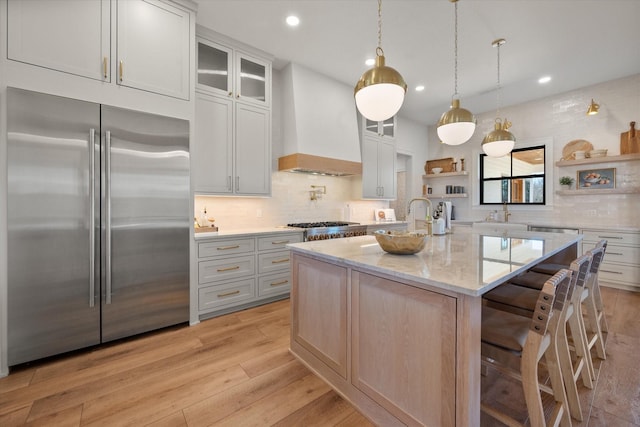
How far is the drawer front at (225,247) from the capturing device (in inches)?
109

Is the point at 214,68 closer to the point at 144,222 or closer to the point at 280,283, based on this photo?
the point at 144,222

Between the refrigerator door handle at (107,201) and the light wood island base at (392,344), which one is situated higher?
the refrigerator door handle at (107,201)

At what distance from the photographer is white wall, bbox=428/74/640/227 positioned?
3.99 m

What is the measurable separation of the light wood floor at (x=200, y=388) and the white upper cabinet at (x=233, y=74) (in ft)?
8.67

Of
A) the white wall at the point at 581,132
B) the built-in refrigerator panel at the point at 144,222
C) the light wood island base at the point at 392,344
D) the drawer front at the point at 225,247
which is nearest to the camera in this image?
the light wood island base at the point at 392,344

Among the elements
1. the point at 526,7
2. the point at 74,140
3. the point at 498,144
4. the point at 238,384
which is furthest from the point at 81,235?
the point at 526,7

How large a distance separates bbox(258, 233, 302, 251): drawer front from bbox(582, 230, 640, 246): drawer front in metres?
4.23

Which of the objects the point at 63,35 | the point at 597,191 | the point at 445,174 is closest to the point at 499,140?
the point at 597,191

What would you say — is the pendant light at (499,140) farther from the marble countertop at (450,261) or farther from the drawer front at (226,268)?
the drawer front at (226,268)

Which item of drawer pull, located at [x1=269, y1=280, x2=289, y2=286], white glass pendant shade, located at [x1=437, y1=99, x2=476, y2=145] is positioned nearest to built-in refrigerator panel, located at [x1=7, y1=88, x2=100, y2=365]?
drawer pull, located at [x1=269, y1=280, x2=289, y2=286]

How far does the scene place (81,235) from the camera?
209cm

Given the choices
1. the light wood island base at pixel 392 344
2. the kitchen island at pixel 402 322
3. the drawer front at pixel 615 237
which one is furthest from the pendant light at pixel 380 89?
the drawer front at pixel 615 237

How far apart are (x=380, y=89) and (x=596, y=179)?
4.66 m

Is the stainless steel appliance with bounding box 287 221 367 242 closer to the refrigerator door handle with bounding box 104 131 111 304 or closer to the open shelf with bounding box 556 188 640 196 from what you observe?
the refrigerator door handle with bounding box 104 131 111 304
